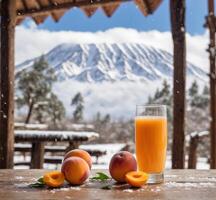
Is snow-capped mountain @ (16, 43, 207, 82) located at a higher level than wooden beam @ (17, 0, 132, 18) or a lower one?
higher

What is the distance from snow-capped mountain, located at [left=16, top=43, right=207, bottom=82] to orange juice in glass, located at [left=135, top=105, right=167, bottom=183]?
81061 millimetres

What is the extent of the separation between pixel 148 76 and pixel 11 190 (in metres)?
85.2

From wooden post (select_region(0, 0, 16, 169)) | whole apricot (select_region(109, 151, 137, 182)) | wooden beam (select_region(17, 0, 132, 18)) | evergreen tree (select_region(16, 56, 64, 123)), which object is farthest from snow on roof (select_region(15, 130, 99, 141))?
evergreen tree (select_region(16, 56, 64, 123))

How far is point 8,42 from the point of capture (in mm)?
3674

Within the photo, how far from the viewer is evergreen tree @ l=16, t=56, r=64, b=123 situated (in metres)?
17.4

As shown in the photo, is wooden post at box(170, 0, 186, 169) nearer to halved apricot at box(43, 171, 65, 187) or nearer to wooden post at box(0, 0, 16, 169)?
wooden post at box(0, 0, 16, 169)

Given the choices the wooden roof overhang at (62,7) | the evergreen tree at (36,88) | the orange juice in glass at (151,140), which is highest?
the evergreen tree at (36,88)

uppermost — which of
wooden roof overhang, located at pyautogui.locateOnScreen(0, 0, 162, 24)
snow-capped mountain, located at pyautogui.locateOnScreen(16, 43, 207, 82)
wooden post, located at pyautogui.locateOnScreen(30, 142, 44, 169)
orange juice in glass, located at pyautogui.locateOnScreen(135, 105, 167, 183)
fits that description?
snow-capped mountain, located at pyautogui.locateOnScreen(16, 43, 207, 82)

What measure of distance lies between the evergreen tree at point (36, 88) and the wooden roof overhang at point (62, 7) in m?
11.9

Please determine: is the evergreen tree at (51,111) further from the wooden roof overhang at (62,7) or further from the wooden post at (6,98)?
the wooden post at (6,98)

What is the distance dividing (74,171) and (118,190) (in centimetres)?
13

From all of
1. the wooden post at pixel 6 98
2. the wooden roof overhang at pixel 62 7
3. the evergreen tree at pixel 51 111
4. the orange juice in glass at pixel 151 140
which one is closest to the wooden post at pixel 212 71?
the wooden roof overhang at pixel 62 7

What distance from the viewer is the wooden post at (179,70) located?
371cm

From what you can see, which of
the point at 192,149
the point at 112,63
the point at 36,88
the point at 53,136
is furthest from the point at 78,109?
the point at 112,63
